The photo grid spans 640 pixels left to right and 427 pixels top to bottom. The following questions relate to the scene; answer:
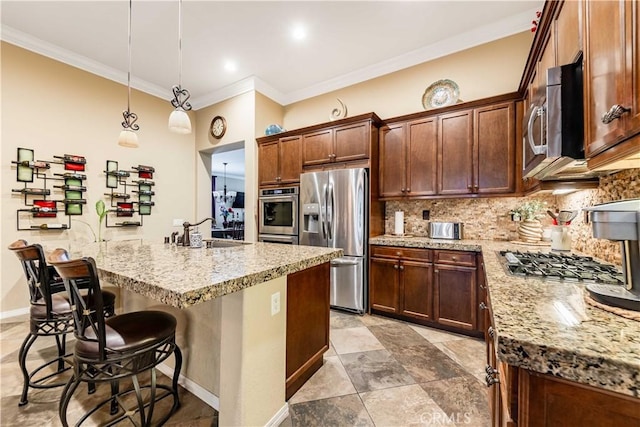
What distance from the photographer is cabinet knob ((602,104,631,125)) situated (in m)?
0.81

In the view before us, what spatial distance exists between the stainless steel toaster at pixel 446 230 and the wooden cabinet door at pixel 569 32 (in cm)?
191

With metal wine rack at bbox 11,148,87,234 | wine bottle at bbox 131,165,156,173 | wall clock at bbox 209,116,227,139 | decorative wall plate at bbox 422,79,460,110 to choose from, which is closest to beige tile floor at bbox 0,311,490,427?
metal wine rack at bbox 11,148,87,234

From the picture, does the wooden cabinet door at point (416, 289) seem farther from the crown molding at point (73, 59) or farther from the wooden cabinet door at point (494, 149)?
the crown molding at point (73, 59)

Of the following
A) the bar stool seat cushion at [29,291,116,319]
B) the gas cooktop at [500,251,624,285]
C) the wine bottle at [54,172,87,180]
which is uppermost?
the wine bottle at [54,172,87,180]

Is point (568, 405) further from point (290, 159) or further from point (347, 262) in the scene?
point (290, 159)

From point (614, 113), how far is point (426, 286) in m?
2.22

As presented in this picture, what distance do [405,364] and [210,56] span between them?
4.16 m

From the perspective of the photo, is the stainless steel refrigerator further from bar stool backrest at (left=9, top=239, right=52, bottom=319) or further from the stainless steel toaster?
bar stool backrest at (left=9, top=239, right=52, bottom=319)

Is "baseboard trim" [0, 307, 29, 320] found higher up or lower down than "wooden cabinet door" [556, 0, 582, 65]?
lower down

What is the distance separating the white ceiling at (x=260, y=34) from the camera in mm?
2668

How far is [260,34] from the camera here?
306 centimetres

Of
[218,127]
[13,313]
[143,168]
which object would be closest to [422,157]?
[218,127]

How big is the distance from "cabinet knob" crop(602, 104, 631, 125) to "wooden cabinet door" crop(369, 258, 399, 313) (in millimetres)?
2234

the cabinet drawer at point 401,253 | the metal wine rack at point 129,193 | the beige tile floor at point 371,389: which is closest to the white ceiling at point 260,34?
the metal wine rack at point 129,193
